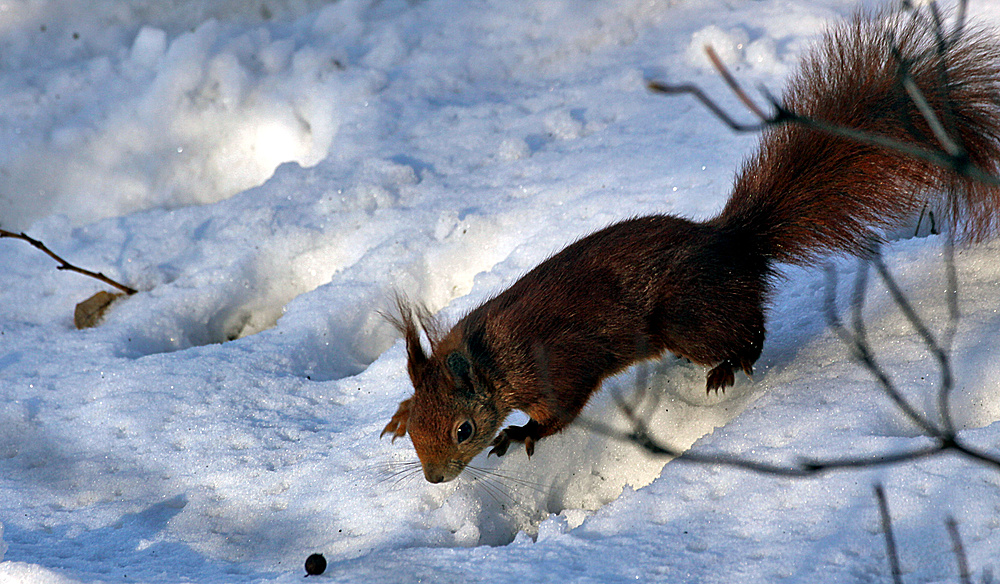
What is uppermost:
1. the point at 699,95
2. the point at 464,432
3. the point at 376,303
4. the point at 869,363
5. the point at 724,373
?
the point at 699,95

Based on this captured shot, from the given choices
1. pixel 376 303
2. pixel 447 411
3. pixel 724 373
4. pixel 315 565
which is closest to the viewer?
pixel 315 565

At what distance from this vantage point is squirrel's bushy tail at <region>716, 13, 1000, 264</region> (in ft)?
7.75

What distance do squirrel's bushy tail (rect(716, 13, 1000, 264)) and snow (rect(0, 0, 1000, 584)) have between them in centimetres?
36

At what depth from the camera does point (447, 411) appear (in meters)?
2.37

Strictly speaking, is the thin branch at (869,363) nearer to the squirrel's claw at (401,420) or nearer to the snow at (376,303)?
the snow at (376,303)

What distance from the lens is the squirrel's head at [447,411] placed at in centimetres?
235

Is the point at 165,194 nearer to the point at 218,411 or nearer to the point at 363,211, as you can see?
the point at 363,211

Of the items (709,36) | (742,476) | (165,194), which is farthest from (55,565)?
(709,36)

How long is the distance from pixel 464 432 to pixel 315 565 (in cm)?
55

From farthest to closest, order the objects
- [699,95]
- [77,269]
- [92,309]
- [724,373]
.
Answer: [77,269]
[92,309]
[724,373]
[699,95]

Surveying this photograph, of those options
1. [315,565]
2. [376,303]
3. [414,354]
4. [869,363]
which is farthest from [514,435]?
[869,363]

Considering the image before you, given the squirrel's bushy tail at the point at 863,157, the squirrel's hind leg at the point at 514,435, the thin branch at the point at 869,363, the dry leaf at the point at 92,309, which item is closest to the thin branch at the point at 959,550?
the thin branch at the point at 869,363

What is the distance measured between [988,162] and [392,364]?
210 centimetres

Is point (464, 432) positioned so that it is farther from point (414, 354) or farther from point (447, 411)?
point (414, 354)
